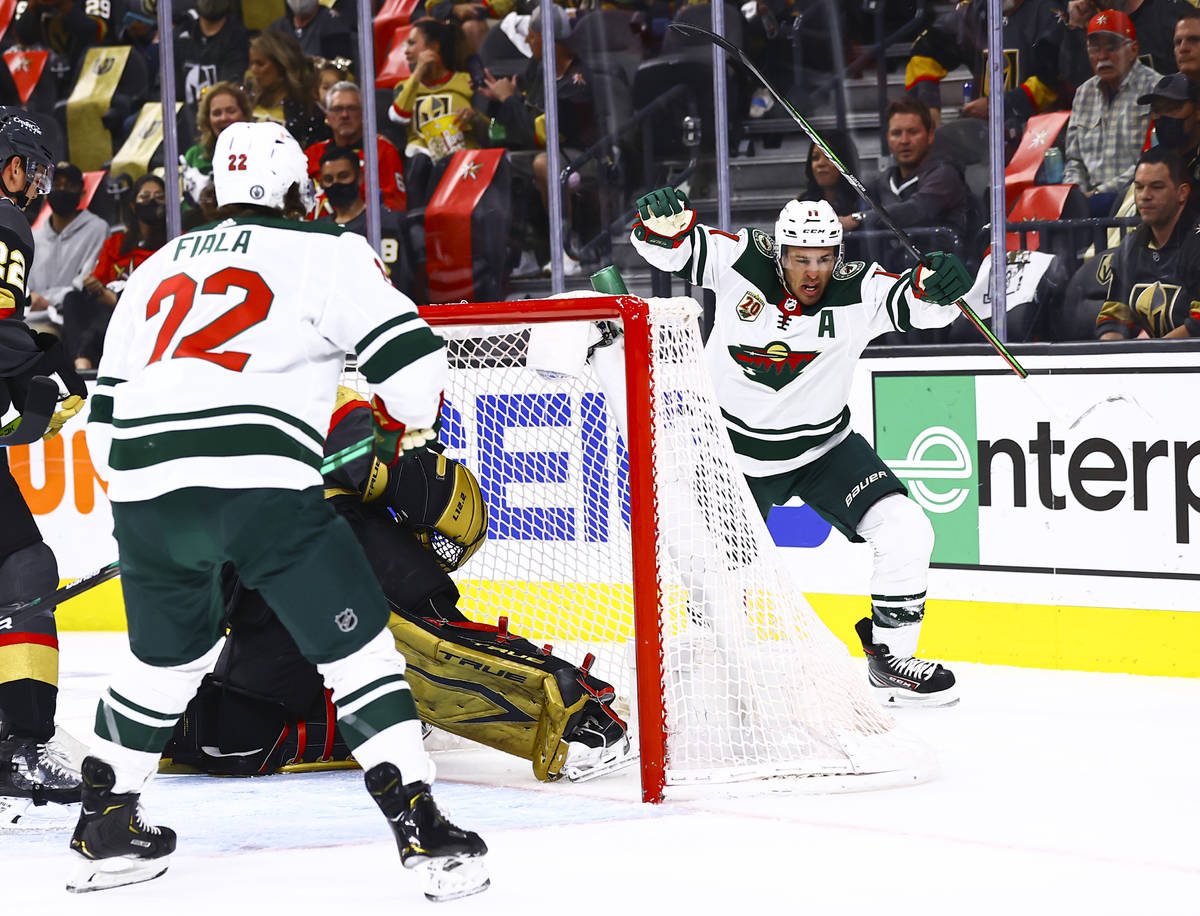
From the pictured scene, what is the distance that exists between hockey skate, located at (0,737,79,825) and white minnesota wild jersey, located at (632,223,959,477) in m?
1.94

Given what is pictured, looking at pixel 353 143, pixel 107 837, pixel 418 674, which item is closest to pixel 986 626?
pixel 418 674

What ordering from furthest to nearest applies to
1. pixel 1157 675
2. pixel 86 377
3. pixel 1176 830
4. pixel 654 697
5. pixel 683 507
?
pixel 86 377
pixel 1157 675
pixel 683 507
pixel 654 697
pixel 1176 830

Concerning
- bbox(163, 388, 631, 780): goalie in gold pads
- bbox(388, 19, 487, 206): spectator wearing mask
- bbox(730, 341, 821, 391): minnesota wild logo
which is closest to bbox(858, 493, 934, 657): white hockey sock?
bbox(730, 341, 821, 391): minnesota wild logo

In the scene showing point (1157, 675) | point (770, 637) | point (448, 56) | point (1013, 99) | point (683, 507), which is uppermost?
point (448, 56)

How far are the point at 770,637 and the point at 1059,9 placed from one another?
99.4 inches

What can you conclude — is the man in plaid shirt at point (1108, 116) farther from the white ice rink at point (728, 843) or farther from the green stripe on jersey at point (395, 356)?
the green stripe on jersey at point (395, 356)

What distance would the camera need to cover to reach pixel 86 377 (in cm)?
648

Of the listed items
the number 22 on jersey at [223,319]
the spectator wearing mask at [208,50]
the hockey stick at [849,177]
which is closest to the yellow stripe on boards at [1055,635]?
the hockey stick at [849,177]

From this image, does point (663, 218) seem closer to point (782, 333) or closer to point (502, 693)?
point (782, 333)

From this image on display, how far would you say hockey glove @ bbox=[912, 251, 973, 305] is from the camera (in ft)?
13.8

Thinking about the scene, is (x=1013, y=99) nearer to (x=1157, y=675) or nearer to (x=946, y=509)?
(x=946, y=509)

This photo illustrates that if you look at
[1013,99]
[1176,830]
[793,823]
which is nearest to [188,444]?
[793,823]

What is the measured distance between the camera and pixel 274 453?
2627 mm

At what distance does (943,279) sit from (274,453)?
213cm
